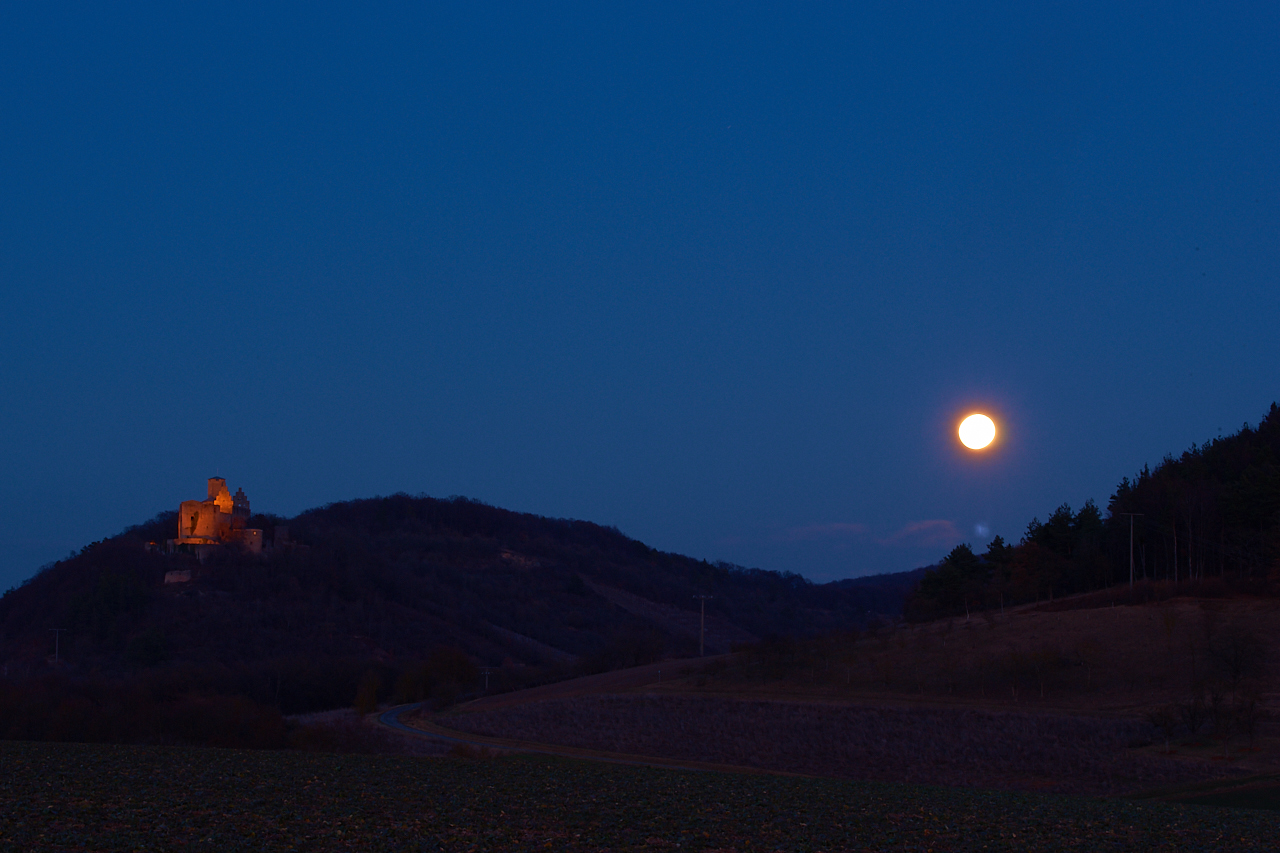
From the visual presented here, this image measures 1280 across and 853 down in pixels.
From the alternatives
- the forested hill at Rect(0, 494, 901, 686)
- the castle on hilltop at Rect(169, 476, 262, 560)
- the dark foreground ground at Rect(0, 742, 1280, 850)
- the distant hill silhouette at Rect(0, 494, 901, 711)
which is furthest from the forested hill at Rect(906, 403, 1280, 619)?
the castle on hilltop at Rect(169, 476, 262, 560)

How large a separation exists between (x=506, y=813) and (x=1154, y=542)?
9023 cm

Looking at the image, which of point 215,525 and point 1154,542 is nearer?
point 1154,542

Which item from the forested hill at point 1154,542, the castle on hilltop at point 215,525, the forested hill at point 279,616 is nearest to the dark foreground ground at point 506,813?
the forested hill at point 1154,542

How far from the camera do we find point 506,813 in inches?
754

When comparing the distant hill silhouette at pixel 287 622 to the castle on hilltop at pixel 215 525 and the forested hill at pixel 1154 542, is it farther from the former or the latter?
the forested hill at pixel 1154 542

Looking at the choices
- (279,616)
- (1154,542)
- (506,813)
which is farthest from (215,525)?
(506,813)

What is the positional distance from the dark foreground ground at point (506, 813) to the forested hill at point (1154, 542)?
6564 cm

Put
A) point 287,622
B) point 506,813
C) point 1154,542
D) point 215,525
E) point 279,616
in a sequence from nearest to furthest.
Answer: point 506,813
point 1154,542
point 287,622
point 279,616
point 215,525

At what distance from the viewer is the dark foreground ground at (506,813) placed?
16.1 metres

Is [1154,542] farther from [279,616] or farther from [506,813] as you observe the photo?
[279,616]

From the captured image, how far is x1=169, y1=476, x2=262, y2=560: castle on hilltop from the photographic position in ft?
495

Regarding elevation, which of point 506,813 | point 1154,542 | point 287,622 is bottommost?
point 506,813

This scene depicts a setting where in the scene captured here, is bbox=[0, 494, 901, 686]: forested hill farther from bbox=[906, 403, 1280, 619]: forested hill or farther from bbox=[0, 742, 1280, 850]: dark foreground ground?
bbox=[0, 742, 1280, 850]: dark foreground ground

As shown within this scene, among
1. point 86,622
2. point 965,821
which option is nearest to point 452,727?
point 965,821
